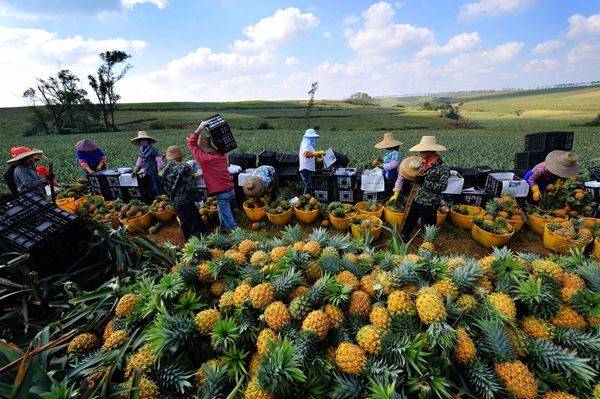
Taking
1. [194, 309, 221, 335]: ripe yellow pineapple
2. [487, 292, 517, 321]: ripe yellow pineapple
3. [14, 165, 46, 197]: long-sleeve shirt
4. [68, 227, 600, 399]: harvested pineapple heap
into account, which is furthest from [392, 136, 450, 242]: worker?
[14, 165, 46, 197]: long-sleeve shirt

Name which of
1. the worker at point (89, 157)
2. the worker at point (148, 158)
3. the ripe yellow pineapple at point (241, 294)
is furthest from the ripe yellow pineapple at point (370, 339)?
the worker at point (89, 157)

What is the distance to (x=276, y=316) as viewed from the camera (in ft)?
5.11

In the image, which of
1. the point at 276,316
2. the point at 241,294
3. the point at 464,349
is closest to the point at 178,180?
the point at 241,294

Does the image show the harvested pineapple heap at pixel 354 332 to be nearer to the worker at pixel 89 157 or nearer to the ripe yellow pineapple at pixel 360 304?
the ripe yellow pineapple at pixel 360 304

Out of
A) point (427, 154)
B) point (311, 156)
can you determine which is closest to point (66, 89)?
point (311, 156)

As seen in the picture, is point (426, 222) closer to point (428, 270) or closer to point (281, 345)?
point (428, 270)

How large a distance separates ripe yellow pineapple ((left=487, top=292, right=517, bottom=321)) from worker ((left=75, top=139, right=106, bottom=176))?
9.48 m

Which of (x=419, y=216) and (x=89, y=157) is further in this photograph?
(x=89, y=157)

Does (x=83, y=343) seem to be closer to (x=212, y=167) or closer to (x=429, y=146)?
(x=212, y=167)

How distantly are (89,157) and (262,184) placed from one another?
5694 mm

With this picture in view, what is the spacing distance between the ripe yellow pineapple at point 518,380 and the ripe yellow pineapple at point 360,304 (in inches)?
25.6

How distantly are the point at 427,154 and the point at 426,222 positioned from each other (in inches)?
51.2

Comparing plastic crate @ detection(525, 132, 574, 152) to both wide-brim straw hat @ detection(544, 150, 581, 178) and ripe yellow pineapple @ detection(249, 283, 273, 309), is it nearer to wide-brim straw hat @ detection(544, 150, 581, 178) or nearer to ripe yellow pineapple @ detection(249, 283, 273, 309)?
wide-brim straw hat @ detection(544, 150, 581, 178)

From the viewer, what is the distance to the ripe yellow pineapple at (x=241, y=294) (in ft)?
5.50
